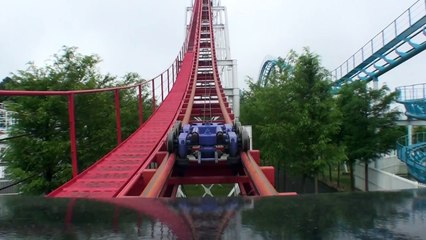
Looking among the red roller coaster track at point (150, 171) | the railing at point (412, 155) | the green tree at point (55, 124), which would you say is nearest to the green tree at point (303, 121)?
the red roller coaster track at point (150, 171)

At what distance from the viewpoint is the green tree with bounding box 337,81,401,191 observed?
14711 mm

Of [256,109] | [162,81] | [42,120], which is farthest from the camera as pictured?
[256,109]

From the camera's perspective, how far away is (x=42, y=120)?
31.6 ft

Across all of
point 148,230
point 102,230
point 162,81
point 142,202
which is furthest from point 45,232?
point 162,81

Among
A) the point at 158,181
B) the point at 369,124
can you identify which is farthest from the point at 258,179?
the point at 369,124

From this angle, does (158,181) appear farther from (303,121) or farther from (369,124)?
(369,124)

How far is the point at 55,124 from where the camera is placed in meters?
10.0

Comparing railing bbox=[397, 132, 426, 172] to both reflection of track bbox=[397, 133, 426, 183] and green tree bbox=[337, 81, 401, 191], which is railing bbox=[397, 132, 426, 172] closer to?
reflection of track bbox=[397, 133, 426, 183]

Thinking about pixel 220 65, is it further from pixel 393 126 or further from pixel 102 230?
pixel 102 230

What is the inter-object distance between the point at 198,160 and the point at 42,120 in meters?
5.23

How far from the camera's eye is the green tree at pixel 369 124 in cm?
1471

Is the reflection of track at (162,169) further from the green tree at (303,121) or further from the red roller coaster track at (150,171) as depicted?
the green tree at (303,121)

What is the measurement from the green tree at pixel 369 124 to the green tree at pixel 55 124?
874 cm

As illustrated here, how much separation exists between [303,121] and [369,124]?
10.8 ft
